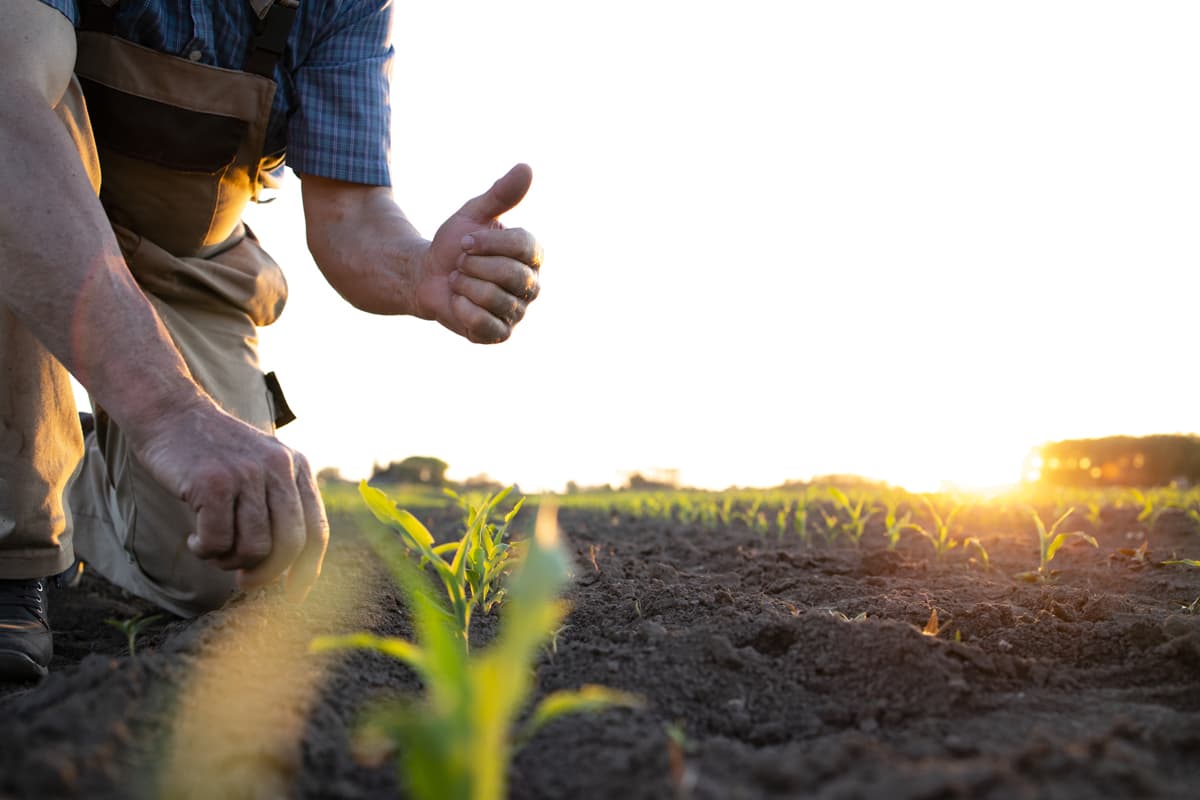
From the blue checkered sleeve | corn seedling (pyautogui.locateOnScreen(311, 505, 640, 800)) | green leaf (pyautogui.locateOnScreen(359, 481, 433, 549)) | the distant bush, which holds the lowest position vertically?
corn seedling (pyautogui.locateOnScreen(311, 505, 640, 800))

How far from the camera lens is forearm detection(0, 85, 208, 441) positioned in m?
1.58

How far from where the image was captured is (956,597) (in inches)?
82.0

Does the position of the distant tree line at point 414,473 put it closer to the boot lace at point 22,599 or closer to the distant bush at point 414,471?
the distant bush at point 414,471

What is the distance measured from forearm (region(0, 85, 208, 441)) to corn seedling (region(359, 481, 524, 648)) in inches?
16.5

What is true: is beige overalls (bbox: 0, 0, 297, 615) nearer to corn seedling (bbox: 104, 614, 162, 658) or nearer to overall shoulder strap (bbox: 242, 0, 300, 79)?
overall shoulder strap (bbox: 242, 0, 300, 79)

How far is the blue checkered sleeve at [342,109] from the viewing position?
8.99 ft

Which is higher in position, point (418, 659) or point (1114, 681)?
point (418, 659)

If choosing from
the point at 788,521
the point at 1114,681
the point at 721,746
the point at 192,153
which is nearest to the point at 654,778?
the point at 721,746

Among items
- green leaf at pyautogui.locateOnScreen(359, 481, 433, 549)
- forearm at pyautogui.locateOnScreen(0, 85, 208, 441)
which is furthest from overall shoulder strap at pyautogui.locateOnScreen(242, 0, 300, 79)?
green leaf at pyautogui.locateOnScreen(359, 481, 433, 549)

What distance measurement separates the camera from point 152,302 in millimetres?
2793

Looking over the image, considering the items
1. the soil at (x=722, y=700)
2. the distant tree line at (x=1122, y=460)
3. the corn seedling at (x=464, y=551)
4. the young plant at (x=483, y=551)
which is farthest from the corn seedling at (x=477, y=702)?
the distant tree line at (x=1122, y=460)

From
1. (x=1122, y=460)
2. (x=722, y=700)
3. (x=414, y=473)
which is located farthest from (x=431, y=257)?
(x=1122, y=460)

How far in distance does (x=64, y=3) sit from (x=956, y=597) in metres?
2.55

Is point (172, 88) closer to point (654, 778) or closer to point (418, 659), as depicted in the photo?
point (418, 659)
